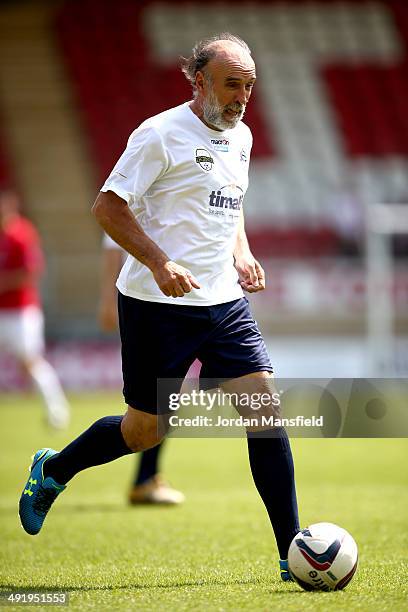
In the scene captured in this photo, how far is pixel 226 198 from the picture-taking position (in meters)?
4.45

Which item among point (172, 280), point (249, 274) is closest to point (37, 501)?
point (172, 280)

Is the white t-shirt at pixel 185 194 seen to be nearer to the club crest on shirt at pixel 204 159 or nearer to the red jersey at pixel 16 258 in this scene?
the club crest on shirt at pixel 204 159

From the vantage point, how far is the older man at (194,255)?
4305 mm

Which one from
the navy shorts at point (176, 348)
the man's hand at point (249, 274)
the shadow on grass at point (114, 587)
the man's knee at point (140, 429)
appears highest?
the man's hand at point (249, 274)

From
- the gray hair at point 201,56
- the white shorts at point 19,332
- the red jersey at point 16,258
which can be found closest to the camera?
the gray hair at point 201,56

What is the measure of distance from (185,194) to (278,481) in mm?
1212

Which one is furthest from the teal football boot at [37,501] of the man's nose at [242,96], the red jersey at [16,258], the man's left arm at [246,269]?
the red jersey at [16,258]

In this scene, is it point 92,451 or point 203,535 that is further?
point 203,535

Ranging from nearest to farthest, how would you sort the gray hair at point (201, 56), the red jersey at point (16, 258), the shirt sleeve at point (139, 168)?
the shirt sleeve at point (139, 168) < the gray hair at point (201, 56) < the red jersey at point (16, 258)

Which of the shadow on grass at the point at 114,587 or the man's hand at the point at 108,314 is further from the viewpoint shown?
the man's hand at the point at 108,314

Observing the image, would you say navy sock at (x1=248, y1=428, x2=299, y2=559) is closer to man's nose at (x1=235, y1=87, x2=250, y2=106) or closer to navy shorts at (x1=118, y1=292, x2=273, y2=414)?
navy shorts at (x1=118, y1=292, x2=273, y2=414)

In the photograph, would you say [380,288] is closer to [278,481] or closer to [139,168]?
[278,481]

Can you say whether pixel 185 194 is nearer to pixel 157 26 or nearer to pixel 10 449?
pixel 10 449

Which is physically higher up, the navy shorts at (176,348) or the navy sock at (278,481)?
the navy shorts at (176,348)
